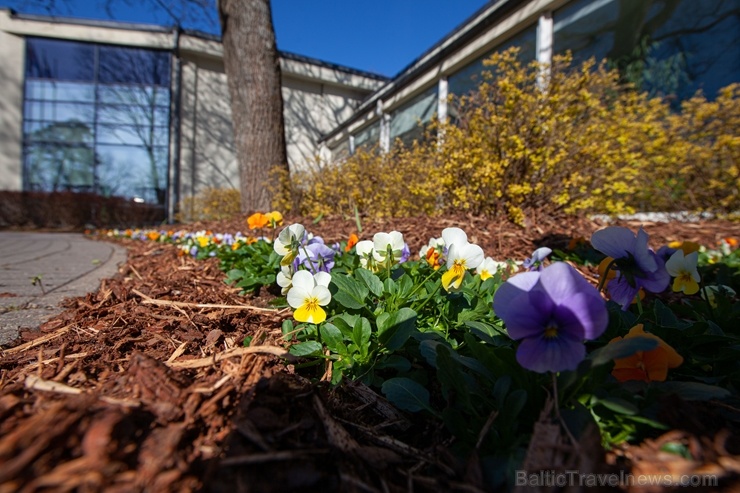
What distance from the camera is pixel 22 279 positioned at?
2.39 metres

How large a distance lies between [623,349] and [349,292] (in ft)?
2.67

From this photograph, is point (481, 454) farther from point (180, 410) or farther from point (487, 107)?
point (487, 107)

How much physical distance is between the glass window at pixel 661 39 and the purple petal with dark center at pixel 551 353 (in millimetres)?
6411

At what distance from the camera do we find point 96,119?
13969 millimetres

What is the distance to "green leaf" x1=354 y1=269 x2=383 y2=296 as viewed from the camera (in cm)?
131

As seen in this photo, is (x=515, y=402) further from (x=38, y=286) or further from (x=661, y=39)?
(x=661, y=39)

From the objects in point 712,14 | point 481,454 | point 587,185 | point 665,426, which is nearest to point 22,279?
point 481,454

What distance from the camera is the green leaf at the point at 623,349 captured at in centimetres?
65

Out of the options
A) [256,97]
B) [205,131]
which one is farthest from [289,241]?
[205,131]

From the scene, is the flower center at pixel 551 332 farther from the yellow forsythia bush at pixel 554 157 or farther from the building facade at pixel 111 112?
the building facade at pixel 111 112

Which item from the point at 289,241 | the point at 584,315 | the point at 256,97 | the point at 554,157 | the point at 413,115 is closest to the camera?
the point at 584,315

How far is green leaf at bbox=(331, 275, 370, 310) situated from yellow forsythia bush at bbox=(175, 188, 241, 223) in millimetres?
7967

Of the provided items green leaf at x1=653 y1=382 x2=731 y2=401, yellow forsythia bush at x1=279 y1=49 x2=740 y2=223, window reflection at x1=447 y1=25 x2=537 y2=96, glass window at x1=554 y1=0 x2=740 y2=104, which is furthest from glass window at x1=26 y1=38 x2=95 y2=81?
green leaf at x1=653 y1=382 x2=731 y2=401

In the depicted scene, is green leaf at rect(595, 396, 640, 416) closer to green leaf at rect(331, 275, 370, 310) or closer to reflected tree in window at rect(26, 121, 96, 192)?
green leaf at rect(331, 275, 370, 310)
